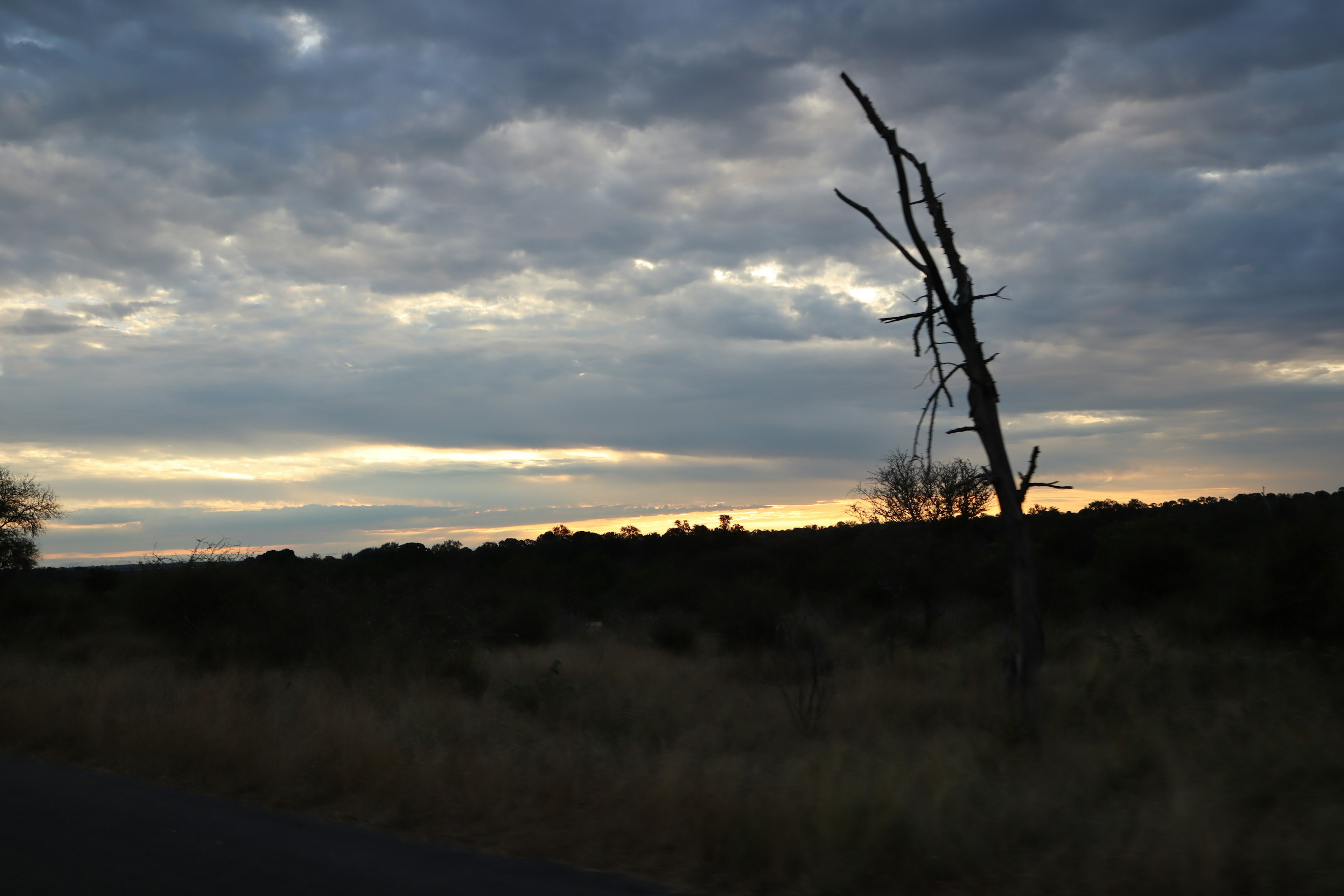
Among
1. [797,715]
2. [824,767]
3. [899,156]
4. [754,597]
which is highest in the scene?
[899,156]

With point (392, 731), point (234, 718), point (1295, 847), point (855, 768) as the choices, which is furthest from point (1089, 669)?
point (234, 718)

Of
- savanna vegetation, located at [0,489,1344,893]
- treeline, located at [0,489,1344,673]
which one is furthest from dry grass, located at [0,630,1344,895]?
treeline, located at [0,489,1344,673]

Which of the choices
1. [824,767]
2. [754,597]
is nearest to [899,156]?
[824,767]

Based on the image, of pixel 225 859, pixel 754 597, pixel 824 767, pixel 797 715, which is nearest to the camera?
pixel 225 859

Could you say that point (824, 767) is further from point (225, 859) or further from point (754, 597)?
point (754, 597)

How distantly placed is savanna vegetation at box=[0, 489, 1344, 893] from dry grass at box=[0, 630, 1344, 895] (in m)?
0.03

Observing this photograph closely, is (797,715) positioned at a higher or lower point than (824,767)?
lower

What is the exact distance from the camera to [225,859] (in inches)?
231

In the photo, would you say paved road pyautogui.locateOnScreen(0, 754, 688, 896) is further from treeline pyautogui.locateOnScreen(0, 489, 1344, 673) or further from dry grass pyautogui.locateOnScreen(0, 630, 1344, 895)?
treeline pyautogui.locateOnScreen(0, 489, 1344, 673)

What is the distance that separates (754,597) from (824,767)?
12.9 meters

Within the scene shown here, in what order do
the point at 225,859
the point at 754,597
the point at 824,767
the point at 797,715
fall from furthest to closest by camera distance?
1. the point at 754,597
2. the point at 797,715
3. the point at 824,767
4. the point at 225,859

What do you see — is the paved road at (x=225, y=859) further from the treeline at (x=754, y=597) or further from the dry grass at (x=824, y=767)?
the treeline at (x=754, y=597)

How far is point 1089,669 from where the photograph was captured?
37.9 ft

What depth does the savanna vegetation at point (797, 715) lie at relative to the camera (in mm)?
5539
